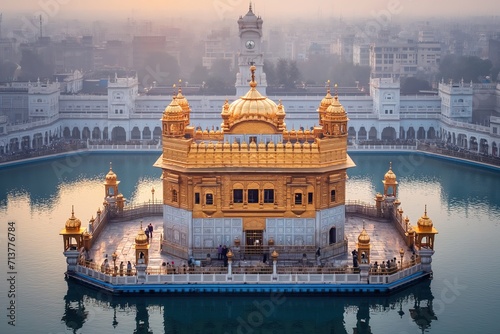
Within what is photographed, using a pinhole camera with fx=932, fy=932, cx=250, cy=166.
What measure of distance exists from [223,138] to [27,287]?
402 inches

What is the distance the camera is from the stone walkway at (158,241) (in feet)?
123

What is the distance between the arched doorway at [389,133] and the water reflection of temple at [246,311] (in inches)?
1655

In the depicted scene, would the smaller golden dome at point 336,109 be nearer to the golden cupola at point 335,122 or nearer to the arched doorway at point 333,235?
the golden cupola at point 335,122

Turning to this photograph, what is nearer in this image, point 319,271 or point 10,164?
point 319,271

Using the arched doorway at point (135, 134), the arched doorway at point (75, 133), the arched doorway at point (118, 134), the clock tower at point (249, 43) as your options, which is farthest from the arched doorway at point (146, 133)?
the clock tower at point (249, 43)

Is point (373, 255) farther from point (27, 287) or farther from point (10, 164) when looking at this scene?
point (10, 164)

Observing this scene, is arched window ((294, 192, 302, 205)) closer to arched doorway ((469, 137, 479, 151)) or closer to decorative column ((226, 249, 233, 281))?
decorative column ((226, 249, 233, 281))

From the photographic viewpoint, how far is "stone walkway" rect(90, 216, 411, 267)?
3753 cm

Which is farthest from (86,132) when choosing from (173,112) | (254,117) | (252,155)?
(252,155)

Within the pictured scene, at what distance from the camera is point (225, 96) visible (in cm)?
7862

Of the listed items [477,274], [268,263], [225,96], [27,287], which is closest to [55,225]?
[27,287]

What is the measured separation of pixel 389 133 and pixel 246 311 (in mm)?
45636

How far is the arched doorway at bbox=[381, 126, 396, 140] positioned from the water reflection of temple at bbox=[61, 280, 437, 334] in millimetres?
42042

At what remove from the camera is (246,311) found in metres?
33.5
